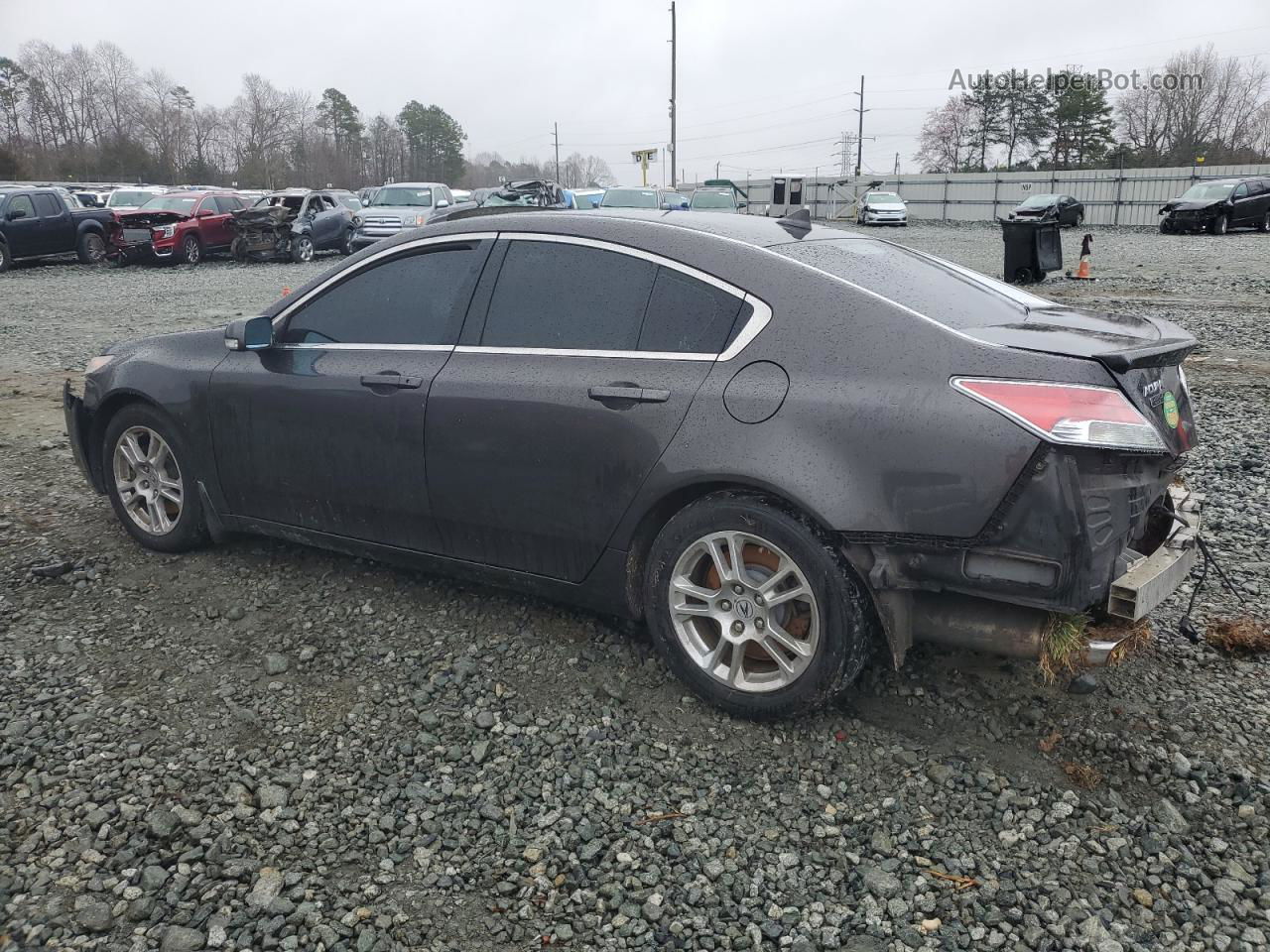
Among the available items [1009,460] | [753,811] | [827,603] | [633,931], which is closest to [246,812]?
[633,931]

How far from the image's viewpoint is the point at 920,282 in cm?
360

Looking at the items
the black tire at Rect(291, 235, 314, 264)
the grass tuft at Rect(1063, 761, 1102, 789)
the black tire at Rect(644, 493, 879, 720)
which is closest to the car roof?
the black tire at Rect(644, 493, 879, 720)

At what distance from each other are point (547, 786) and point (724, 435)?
122 centimetres

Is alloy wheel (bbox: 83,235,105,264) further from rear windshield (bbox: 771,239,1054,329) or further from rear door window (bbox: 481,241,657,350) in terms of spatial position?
rear windshield (bbox: 771,239,1054,329)

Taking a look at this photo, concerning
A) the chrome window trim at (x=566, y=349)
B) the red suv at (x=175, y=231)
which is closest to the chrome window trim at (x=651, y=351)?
the chrome window trim at (x=566, y=349)

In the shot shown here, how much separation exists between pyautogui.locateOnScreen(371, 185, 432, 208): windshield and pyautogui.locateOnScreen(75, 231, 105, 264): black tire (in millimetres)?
6569

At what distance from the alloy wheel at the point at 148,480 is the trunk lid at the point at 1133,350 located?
368 centimetres

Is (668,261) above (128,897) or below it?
above

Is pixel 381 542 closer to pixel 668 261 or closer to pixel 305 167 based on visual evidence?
pixel 668 261

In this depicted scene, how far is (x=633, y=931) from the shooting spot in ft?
8.24

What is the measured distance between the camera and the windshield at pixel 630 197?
25.0 metres

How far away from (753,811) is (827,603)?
2.15 feet

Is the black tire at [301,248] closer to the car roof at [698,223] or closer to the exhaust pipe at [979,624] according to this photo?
the car roof at [698,223]

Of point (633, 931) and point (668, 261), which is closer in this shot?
point (633, 931)
